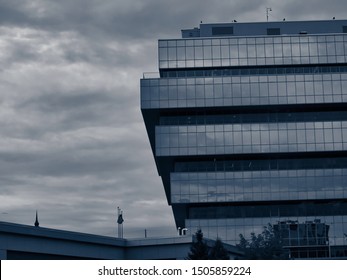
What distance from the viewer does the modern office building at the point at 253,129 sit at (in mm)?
133625

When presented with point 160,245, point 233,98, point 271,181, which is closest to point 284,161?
point 271,181

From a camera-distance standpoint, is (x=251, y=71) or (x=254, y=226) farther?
(x=251, y=71)

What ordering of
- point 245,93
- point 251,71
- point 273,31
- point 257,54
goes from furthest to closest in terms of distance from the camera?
point 273,31, point 251,71, point 257,54, point 245,93

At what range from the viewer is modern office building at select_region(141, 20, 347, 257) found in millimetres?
133625

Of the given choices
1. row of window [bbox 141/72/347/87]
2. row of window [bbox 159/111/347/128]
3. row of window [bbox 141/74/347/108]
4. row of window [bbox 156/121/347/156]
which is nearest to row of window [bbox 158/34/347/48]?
row of window [bbox 141/72/347/87]

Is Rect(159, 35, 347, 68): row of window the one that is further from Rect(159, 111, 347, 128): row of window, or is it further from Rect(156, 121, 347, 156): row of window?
Rect(156, 121, 347, 156): row of window

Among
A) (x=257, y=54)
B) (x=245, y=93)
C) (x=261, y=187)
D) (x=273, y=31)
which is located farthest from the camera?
(x=273, y=31)

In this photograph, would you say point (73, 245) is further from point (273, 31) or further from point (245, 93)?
point (273, 31)

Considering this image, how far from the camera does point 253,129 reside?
136 meters

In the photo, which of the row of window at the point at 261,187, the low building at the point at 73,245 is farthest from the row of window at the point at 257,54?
the low building at the point at 73,245

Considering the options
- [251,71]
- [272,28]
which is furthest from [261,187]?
[272,28]

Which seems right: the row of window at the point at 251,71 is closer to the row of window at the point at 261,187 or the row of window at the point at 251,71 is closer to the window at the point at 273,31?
the window at the point at 273,31
